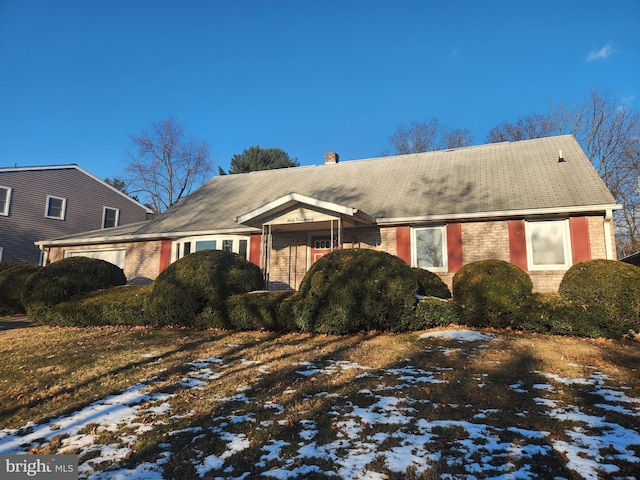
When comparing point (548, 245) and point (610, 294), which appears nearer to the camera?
point (610, 294)

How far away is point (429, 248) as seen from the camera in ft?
43.8

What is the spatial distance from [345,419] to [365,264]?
508 centimetres

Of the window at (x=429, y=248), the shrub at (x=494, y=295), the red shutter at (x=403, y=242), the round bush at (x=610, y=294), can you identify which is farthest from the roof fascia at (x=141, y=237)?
the round bush at (x=610, y=294)

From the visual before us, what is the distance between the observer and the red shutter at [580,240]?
1153 cm

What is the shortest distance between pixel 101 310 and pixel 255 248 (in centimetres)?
612

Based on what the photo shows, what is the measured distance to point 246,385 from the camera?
16.9 feet

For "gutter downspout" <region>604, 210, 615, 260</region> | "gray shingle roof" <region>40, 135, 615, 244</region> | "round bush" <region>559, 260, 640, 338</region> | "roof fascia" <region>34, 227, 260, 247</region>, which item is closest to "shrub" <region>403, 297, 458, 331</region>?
"round bush" <region>559, 260, 640, 338</region>

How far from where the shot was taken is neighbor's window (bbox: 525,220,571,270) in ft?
38.9

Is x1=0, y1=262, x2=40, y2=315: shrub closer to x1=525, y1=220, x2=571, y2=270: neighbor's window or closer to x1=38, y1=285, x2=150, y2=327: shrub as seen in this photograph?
x1=38, y1=285, x2=150, y2=327: shrub

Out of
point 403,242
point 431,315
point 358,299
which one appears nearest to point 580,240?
point 403,242

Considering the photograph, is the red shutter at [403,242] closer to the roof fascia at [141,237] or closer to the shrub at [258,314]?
the roof fascia at [141,237]

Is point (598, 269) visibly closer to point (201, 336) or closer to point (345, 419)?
point (345, 419)

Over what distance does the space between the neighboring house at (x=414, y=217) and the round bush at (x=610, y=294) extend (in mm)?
3893

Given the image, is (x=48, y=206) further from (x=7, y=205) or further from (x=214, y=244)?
(x=214, y=244)
